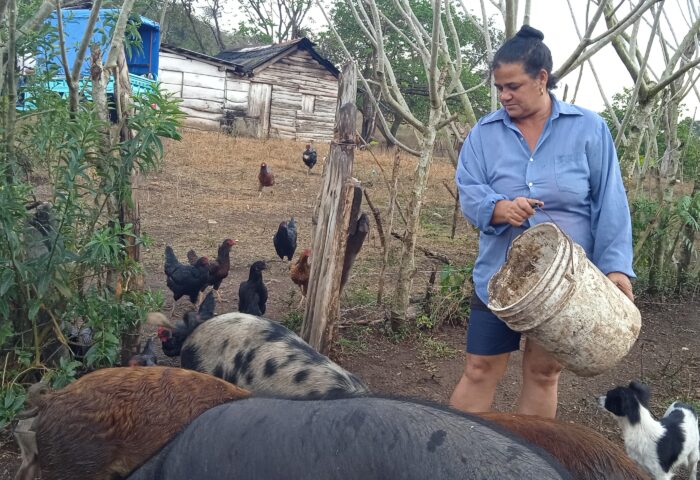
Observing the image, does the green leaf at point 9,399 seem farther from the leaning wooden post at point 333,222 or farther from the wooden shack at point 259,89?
the wooden shack at point 259,89

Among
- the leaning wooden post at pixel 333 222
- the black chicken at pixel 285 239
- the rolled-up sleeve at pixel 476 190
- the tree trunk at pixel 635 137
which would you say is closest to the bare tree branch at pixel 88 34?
the leaning wooden post at pixel 333 222

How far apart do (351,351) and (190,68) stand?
20.6 meters

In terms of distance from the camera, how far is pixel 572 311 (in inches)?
95.5

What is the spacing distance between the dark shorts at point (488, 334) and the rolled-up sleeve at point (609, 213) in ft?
1.69

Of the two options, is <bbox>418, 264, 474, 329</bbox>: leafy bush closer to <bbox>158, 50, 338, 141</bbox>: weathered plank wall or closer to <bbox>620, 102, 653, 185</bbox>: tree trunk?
<bbox>620, 102, 653, 185</bbox>: tree trunk

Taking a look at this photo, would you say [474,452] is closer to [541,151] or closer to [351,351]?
[541,151]

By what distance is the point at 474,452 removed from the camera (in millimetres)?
1188

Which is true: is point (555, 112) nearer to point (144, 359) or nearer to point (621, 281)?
point (621, 281)

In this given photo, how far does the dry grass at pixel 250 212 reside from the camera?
295 inches

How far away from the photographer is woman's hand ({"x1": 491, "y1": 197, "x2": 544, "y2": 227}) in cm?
274

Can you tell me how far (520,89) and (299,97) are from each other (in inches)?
936

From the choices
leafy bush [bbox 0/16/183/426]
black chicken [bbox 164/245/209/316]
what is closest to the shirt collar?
leafy bush [bbox 0/16/183/426]

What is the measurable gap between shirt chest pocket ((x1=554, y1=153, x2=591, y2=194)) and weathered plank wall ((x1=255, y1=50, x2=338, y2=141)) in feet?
75.3

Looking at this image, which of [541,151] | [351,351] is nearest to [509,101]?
[541,151]
